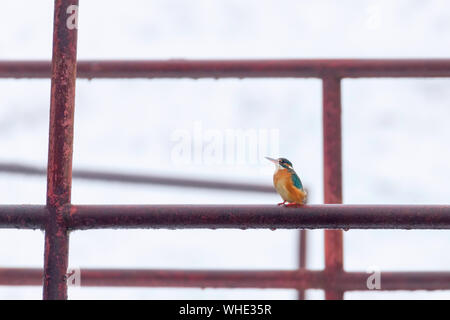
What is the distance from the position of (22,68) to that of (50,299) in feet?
2.70

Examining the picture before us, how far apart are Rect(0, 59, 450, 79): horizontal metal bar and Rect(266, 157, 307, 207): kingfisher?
356 millimetres

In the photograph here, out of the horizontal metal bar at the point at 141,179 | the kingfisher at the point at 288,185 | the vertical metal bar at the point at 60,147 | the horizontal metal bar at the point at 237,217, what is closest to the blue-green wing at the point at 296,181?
the kingfisher at the point at 288,185

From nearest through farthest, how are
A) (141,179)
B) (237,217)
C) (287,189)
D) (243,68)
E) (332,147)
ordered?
(237,217) → (287,189) → (332,147) → (243,68) → (141,179)

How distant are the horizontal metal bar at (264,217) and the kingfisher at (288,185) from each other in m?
0.12

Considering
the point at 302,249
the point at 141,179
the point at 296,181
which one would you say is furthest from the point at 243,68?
the point at 302,249

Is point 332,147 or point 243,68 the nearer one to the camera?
point 332,147

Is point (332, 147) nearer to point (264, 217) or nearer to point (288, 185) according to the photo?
point (288, 185)

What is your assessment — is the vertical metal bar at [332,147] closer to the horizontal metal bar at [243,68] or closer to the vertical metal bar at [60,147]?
the horizontal metal bar at [243,68]

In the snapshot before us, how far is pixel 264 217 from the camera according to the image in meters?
0.71

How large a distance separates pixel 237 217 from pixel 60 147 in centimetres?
26

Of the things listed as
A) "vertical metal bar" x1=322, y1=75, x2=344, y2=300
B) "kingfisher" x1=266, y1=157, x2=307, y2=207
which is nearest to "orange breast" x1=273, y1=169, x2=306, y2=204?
"kingfisher" x1=266, y1=157, x2=307, y2=207

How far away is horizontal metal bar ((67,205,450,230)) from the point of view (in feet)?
2.31
